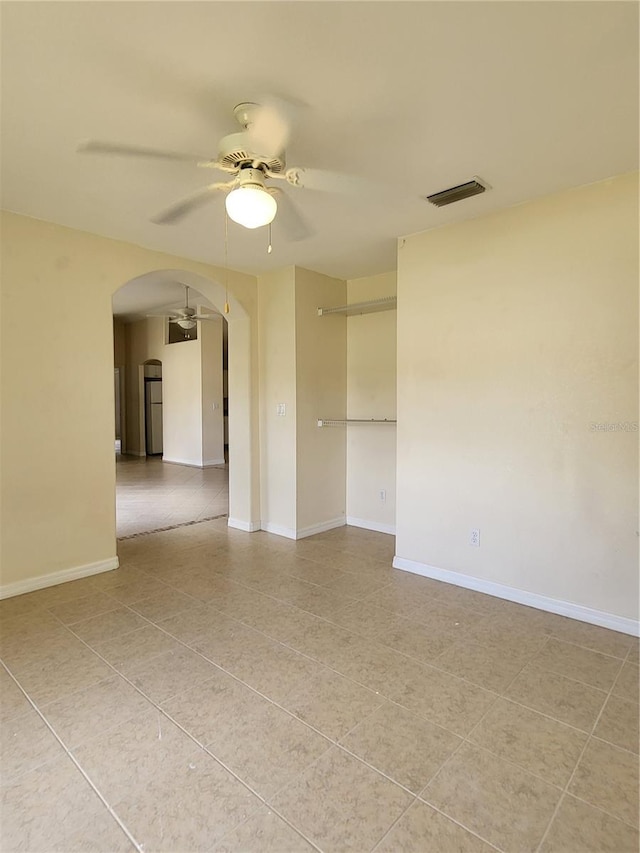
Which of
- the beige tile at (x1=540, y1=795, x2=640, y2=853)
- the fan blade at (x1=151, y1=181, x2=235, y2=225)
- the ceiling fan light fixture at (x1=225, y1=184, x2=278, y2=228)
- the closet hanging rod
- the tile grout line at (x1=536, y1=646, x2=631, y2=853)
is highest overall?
the fan blade at (x1=151, y1=181, x2=235, y2=225)

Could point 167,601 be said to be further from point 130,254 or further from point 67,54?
point 67,54

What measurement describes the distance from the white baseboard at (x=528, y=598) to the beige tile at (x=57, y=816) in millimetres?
2458

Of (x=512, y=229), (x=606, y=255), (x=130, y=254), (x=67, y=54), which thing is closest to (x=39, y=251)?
(x=130, y=254)

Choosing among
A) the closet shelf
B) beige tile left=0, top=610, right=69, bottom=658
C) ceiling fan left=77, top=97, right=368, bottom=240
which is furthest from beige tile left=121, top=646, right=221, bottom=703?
the closet shelf

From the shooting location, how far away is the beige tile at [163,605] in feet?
9.35

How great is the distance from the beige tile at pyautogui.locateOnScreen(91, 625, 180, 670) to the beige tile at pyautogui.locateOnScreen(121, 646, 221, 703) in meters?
0.04

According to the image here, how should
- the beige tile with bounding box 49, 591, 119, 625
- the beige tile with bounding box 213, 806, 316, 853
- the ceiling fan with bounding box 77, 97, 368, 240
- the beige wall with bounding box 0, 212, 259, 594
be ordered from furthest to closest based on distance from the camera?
the beige wall with bounding box 0, 212, 259, 594
the beige tile with bounding box 49, 591, 119, 625
the ceiling fan with bounding box 77, 97, 368, 240
the beige tile with bounding box 213, 806, 316, 853

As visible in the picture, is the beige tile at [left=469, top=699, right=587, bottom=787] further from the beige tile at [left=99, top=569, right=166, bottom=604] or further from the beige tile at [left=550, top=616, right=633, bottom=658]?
the beige tile at [left=99, top=569, right=166, bottom=604]

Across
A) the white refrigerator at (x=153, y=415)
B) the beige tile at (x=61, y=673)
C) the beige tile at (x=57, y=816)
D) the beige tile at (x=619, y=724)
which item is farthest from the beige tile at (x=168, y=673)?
the white refrigerator at (x=153, y=415)

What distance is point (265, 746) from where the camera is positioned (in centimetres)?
174

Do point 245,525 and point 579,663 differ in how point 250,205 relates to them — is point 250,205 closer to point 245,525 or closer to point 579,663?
point 579,663

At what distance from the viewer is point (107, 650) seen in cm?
242

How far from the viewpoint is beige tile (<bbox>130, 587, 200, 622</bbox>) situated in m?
2.85

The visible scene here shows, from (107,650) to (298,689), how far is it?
1.07m
